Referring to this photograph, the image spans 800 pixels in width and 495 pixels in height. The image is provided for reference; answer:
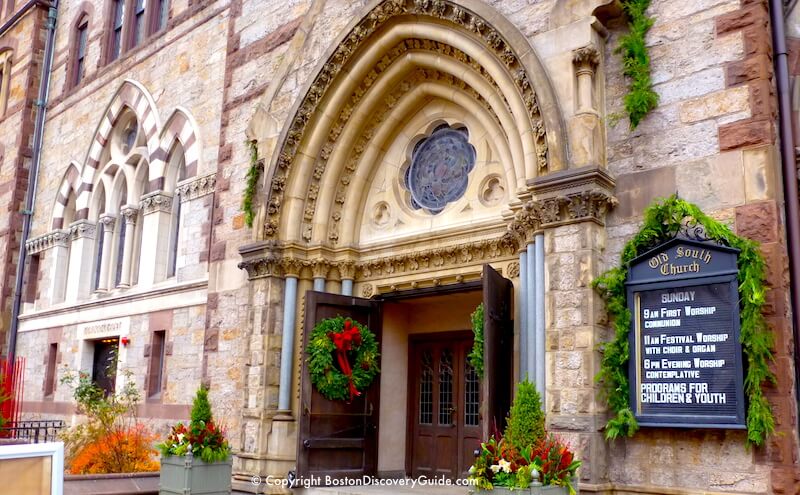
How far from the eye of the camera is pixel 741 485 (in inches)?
285

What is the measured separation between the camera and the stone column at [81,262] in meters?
18.9

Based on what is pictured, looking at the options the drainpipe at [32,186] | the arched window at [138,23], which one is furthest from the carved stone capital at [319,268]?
the drainpipe at [32,186]

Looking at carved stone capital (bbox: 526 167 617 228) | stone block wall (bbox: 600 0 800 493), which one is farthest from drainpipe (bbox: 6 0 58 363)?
stone block wall (bbox: 600 0 800 493)

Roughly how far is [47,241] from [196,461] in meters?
12.5

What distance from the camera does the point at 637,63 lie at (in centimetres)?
866

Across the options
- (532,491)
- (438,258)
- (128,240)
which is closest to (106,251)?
(128,240)

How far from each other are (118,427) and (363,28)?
8386mm

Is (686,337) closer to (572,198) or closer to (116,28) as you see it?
(572,198)

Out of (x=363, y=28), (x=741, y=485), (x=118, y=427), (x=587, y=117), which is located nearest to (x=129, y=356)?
(x=118, y=427)

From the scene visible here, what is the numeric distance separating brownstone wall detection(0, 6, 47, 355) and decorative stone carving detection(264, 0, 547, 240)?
1251 cm

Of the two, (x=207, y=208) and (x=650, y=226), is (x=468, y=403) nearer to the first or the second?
(x=650, y=226)

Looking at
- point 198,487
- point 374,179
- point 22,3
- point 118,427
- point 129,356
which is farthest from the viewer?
point 22,3

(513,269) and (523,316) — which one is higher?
(513,269)

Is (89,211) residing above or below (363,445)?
above
